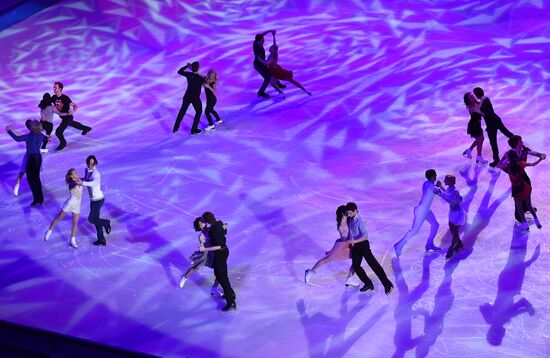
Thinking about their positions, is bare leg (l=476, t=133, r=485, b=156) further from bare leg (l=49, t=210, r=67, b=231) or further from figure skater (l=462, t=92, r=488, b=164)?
bare leg (l=49, t=210, r=67, b=231)

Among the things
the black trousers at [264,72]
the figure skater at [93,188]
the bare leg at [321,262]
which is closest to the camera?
the bare leg at [321,262]

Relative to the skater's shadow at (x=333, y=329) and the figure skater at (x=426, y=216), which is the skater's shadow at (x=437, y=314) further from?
the skater's shadow at (x=333, y=329)

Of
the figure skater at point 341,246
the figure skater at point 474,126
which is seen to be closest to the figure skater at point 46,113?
the figure skater at point 341,246

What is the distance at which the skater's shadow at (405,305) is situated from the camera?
9.02m

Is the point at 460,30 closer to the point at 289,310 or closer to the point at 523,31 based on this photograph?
the point at 523,31

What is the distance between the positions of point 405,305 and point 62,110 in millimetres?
7781

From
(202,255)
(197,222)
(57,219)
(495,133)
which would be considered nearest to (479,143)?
(495,133)

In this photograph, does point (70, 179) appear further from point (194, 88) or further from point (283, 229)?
point (194, 88)

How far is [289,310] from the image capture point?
9781 mm

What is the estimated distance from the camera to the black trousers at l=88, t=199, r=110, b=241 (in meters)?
11.2

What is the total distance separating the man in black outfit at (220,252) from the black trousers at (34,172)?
13.7 feet

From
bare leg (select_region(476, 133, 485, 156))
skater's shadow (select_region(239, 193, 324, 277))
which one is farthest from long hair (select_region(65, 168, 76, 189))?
bare leg (select_region(476, 133, 485, 156))

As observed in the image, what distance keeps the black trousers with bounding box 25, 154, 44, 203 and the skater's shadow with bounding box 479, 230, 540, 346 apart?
695 centimetres

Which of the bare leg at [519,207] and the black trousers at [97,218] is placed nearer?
the bare leg at [519,207]
